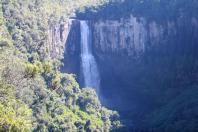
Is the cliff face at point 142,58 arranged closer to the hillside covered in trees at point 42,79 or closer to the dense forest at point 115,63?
the dense forest at point 115,63

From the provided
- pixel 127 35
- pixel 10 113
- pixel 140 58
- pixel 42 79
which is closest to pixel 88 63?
pixel 127 35

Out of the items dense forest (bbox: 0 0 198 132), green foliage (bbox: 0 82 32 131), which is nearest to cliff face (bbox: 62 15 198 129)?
dense forest (bbox: 0 0 198 132)

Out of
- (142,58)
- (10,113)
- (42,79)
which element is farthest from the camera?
(142,58)

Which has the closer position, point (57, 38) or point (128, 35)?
point (57, 38)

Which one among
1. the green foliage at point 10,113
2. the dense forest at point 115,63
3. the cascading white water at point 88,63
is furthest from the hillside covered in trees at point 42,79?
the cascading white water at point 88,63

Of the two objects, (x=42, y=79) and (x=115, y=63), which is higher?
(x=42, y=79)

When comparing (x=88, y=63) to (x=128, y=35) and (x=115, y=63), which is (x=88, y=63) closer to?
(x=115, y=63)

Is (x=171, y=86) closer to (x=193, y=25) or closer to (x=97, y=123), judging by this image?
(x=193, y=25)
